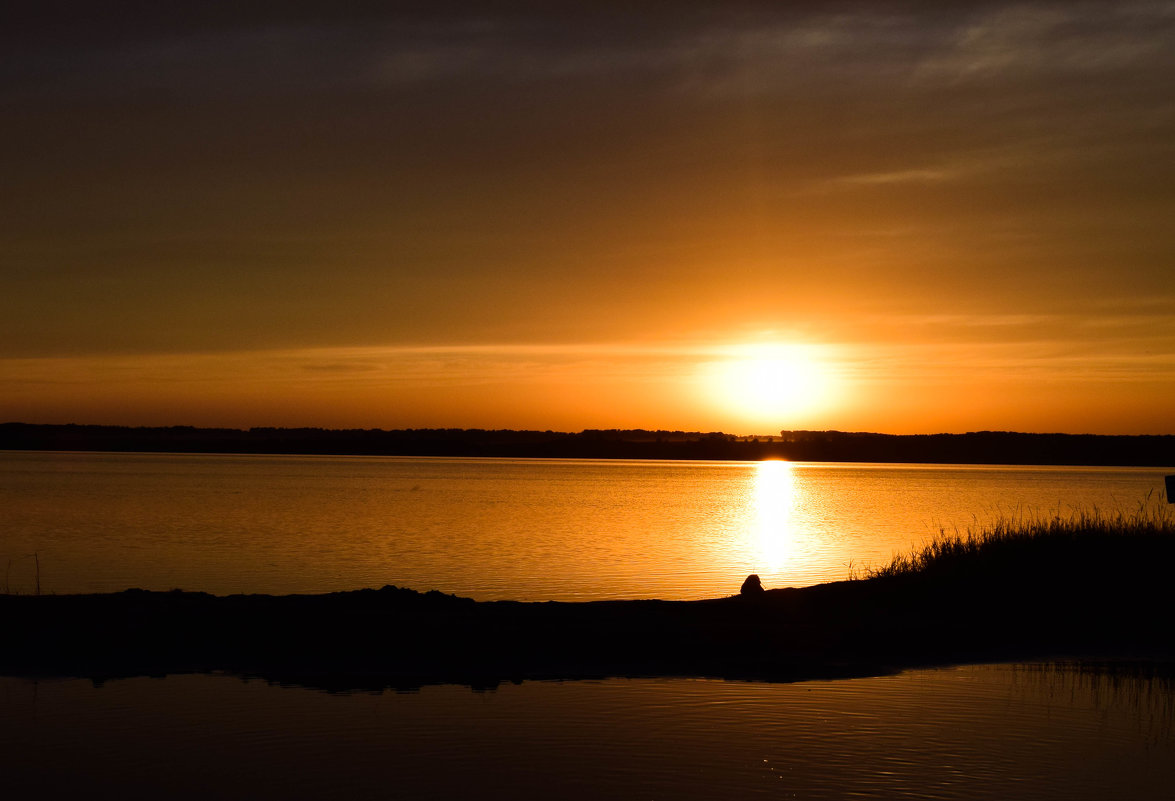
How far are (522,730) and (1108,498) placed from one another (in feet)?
255

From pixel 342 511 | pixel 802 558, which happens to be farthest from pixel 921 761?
pixel 342 511

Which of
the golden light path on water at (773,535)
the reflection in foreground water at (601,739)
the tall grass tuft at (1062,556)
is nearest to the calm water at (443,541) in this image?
the golden light path on water at (773,535)

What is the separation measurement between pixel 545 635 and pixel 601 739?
480cm

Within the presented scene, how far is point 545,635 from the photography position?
18.4 meters

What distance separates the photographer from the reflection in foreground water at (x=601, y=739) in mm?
11875

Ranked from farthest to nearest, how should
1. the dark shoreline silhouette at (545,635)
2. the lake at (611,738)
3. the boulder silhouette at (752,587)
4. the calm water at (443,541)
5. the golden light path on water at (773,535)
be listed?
the golden light path on water at (773,535)
the calm water at (443,541)
the boulder silhouette at (752,587)
the dark shoreline silhouette at (545,635)
the lake at (611,738)

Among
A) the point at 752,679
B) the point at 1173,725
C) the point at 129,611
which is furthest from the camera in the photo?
the point at 129,611

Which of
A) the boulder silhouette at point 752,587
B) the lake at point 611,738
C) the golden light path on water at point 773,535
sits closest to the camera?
the lake at point 611,738

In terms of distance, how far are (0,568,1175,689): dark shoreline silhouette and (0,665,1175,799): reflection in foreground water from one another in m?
0.82

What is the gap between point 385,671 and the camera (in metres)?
17.1

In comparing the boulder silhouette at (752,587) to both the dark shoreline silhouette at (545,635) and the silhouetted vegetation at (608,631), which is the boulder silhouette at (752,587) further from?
the dark shoreline silhouette at (545,635)

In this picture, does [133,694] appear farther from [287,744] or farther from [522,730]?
[522,730]

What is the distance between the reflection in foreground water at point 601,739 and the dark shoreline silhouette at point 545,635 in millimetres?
823

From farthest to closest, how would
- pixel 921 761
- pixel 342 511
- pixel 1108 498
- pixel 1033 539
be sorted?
pixel 1108 498 → pixel 342 511 → pixel 1033 539 → pixel 921 761
